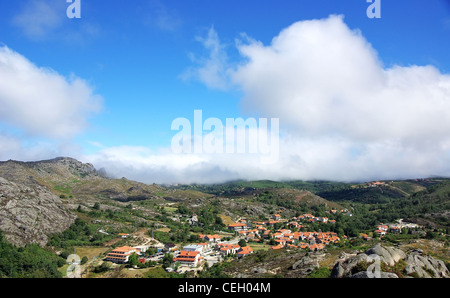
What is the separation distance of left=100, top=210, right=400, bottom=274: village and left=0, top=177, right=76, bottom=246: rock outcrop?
15.9 m

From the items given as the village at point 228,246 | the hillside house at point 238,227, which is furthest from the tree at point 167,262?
the hillside house at point 238,227

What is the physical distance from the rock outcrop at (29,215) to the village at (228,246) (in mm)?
15876

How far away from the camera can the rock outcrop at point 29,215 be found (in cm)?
5497

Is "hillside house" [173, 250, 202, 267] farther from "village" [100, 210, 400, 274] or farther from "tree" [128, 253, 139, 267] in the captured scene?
"tree" [128, 253, 139, 267]

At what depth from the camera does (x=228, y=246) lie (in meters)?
64.0

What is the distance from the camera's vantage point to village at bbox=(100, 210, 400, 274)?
51438mm

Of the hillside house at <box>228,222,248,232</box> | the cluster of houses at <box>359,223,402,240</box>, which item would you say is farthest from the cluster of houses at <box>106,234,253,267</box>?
the cluster of houses at <box>359,223,402,240</box>

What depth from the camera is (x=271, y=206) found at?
13700 centimetres

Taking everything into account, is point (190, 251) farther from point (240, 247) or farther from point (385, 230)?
point (385, 230)

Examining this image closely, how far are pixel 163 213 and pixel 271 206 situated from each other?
188 feet
